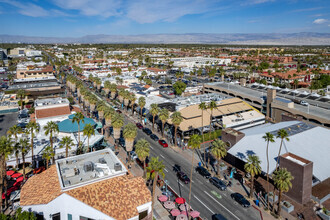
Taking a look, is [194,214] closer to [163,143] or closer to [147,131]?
[163,143]

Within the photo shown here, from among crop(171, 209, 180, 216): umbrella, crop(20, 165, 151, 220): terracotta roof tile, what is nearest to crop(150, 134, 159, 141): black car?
crop(171, 209, 180, 216): umbrella

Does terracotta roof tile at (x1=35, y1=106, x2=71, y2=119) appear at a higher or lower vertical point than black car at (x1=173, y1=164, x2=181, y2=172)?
higher

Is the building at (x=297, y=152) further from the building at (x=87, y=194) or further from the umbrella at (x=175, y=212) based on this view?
the building at (x=87, y=194)

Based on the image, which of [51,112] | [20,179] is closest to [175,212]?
[20,179]

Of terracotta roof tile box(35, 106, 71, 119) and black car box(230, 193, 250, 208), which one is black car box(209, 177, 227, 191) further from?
terracotta roof tile box(35, 106, 71, 119)

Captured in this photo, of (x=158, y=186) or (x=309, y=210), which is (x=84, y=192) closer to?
(x=158, y=186)
